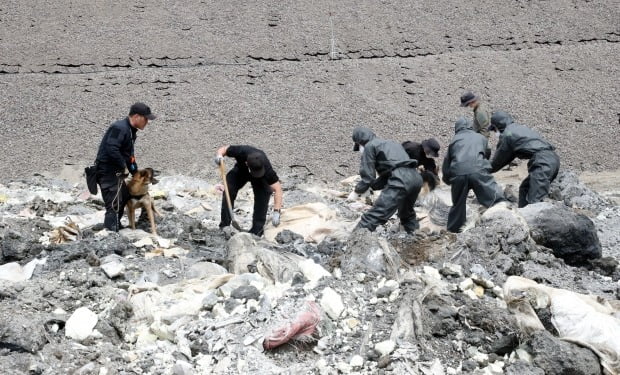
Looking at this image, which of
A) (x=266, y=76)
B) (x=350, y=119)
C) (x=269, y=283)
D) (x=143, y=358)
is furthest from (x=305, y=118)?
(x=143, y=358)

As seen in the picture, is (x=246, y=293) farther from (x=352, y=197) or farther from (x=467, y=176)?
(x=352, y=197)

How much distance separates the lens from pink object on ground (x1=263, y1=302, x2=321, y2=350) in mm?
4516

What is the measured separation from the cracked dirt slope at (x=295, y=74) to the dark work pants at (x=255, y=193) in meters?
3.90

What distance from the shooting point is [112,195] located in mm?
7137

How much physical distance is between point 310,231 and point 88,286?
287 cm

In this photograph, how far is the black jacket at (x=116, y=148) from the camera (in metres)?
6.93

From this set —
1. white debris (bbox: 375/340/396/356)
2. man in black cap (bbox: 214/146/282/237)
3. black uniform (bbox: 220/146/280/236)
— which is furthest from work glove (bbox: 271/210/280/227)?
white debris (bbox: 375/340/396/356)

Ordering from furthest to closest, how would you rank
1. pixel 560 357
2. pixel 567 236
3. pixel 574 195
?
pixel 574 195, pixel 567 236, pixel 560 357

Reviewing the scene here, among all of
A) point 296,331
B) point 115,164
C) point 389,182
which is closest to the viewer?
point 296,331

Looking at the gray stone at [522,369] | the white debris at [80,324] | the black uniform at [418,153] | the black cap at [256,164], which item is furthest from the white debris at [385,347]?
the black uniform at [418,153]

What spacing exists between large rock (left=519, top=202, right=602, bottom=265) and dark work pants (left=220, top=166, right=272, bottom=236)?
2.39 meters

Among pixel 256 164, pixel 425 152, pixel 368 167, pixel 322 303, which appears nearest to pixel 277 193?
pixel 256 164

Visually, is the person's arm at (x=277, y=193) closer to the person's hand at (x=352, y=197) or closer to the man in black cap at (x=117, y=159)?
the man in black cap at (x=117, y=159)

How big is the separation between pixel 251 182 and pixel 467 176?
2013 millimetres
